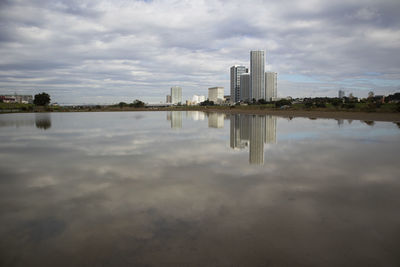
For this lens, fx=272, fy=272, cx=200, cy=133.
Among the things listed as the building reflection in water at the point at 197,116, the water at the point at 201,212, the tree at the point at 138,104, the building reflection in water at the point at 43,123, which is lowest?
the water at the point at 201,212

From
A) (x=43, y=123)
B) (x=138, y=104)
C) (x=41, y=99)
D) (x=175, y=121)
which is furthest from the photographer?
(x=138, y=104)

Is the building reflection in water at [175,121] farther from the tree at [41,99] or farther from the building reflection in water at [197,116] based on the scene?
the tree at [41,99]

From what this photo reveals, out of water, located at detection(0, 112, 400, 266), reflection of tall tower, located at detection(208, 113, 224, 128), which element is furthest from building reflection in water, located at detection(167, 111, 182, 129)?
water, located at detection(0, 112, 400, 266)

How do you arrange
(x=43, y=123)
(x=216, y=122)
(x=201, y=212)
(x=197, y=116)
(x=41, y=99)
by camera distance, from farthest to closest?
(x=41, y=99) < (x=197, y=116) < (x=43, y=123) < (x=216, y=122) < (x=201, y=212)

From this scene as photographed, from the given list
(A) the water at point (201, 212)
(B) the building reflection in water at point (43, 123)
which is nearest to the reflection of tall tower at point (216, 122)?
(B) the building reflection in water at point (43, 123)

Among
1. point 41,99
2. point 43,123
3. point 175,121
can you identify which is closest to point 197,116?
point 175,121

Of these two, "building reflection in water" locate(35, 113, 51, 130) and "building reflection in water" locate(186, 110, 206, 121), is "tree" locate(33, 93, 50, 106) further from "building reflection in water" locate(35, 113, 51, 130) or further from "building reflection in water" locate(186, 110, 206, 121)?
"building reflection in water" locate(35, 113, 51, 130)

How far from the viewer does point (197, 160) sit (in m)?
12.2

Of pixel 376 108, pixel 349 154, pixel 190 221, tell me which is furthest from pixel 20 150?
pixel 376 108

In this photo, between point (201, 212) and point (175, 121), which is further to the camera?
point (175, 121)

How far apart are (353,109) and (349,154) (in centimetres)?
4853

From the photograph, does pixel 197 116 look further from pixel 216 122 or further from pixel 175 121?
pixel 216 122

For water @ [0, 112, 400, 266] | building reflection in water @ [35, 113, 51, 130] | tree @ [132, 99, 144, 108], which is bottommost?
water @ [0, 112, 400, 266]

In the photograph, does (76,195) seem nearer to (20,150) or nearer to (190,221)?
(190,221)
